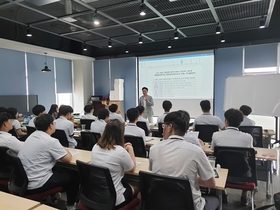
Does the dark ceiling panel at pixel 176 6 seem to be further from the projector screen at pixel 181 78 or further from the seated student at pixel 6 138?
→ the seated student at pixel 6 138

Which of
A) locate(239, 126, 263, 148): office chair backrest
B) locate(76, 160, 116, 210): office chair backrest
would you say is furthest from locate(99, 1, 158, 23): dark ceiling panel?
locate(76, 160, 116, 210): office chair backrest

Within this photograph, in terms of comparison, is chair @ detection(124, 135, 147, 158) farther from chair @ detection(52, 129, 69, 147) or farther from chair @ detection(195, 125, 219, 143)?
chair @ detection(195, 125, 219, 143)

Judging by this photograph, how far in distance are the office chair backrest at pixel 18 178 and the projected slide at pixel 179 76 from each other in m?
5.77

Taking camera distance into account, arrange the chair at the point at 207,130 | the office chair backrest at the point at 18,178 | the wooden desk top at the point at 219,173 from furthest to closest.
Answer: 1. the chair at the point at 207,130
2. the office chair backrest at the point at 18,178
3. the wooden desk top at the point at 219,173

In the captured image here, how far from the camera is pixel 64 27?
5.48m

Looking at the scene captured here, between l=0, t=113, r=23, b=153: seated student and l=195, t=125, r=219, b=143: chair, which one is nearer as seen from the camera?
l=0, t=113, r=23, b=153: seated student

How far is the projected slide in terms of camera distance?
22.2ft

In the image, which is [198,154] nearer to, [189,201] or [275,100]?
[189,201]

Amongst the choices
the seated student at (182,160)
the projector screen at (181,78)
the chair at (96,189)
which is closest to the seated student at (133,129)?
the chair at (96,189)

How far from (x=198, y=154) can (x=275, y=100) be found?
3305mm

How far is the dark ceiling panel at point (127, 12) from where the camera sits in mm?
4150

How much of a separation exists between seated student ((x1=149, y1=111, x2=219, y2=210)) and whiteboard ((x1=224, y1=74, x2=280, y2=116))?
10.4 feet

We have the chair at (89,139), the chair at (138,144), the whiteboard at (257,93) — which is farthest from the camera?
the whiteboard at (257,93)

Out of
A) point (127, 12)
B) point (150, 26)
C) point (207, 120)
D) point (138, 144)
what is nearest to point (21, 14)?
point (127, 12)
